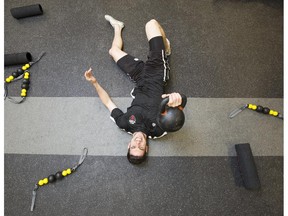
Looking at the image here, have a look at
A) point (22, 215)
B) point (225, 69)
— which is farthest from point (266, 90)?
point (22, 215)

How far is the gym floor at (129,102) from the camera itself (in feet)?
6.81

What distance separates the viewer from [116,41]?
2.32 m

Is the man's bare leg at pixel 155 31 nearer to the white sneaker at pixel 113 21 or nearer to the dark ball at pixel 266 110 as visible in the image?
the white sneaker at pixel 113 21

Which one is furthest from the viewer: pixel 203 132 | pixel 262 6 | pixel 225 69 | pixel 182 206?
pixel 262 6

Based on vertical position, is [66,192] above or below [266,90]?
below

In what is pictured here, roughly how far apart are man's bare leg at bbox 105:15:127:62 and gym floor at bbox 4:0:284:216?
0.27 ft

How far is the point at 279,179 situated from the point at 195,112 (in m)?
1.00

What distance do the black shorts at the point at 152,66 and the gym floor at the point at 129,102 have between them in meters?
0.17

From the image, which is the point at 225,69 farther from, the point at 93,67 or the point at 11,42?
the point at 11,42

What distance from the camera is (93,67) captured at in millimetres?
2352

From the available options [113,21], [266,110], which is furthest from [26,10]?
[266,110]

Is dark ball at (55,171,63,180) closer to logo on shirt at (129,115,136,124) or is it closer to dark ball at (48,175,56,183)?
dark ball at (48,175,56,183)

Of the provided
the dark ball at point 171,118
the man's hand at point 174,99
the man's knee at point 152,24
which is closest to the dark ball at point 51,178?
the dark ball at point 171,118

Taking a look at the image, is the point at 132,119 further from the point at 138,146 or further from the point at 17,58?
the point at 17,58
